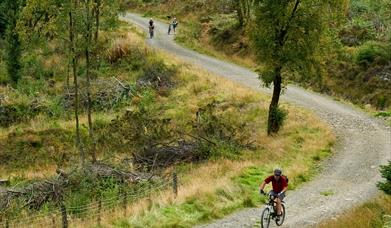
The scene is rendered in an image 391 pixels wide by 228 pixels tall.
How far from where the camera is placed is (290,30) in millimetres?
25406

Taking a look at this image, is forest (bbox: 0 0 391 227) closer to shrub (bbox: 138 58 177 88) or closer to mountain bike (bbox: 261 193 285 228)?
shrub (bbox: 138 58 177 88)

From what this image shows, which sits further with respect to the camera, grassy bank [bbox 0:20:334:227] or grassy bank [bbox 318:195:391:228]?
grassy bank [bbox 0:20:334:227]

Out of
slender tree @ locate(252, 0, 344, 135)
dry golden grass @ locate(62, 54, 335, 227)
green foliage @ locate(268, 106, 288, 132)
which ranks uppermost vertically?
slender tree @ locate(252, 0, 344, 135)

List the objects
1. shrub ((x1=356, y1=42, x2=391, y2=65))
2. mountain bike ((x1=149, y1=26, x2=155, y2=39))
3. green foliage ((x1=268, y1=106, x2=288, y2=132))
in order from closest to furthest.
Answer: green foliage ((x1=268, y1=106, x2=288, y2=132)), shrub ((x1=356, y1=42, x2=391, y2=65)), mountain bike ((x1=149, y1=26, x2=155, y2=39))

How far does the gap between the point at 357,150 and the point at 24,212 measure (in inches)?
591

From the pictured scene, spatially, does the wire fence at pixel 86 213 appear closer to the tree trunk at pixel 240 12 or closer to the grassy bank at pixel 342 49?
the grassy bank at pixel 342 49

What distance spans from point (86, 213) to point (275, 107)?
1263cm

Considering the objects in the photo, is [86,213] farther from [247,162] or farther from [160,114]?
[160,114]

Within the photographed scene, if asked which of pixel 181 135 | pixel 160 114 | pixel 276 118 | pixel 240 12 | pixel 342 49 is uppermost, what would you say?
pixel 240 12

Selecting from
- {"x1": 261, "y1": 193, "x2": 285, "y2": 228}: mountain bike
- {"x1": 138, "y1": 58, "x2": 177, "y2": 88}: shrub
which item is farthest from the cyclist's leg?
{"x1": 138, "y1": 58, "x2": 177, "y2": 88}: shrub

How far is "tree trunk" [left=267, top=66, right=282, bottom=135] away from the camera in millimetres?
26538

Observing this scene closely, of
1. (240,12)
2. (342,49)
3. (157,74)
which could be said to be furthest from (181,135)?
(240,12)

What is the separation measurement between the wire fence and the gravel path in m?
2.94

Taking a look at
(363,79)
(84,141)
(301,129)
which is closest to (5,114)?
(84,141)
